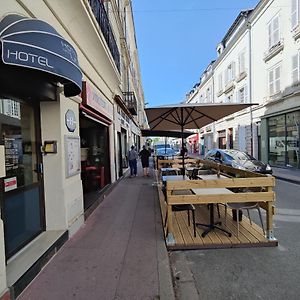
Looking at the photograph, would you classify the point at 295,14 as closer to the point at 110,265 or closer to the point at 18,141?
the point at 18,141

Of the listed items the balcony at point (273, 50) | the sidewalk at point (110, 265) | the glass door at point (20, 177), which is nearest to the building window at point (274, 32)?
the balcony at point (273, 50)

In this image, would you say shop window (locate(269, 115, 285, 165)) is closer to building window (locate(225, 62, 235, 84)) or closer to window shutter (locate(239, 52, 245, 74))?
window shutter (locate(239, 52, 245, 74))

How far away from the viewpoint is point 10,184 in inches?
158

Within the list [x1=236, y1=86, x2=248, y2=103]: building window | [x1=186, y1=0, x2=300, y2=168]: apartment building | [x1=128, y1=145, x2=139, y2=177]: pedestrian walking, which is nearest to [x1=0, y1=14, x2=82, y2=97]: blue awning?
[x1=128, y1=145, x2=139, y2=177]: pedestrian walking

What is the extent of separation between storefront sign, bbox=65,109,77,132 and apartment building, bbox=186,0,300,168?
1442 centimetres

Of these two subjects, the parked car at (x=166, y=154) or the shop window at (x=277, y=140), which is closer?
the parked car at (x=166, y=154)

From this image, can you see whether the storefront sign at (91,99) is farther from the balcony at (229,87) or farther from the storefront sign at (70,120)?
the balcony at (229,87)

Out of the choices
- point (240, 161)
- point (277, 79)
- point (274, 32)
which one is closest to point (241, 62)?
point (274, 32)

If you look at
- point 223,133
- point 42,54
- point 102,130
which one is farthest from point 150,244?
point 223,133

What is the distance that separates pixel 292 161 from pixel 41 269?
17.2 metres

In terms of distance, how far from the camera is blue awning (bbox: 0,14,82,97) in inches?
110

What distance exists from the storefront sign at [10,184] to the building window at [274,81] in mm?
18370

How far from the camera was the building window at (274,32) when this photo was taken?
18.5 m

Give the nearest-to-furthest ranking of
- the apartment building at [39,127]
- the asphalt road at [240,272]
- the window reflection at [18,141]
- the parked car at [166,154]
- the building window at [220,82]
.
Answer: the apartment building at [39,127] → the asphalt road at [240,272] → the window reflection at [18,141] → the parked car at [166,154] → the building window at [220,82]
